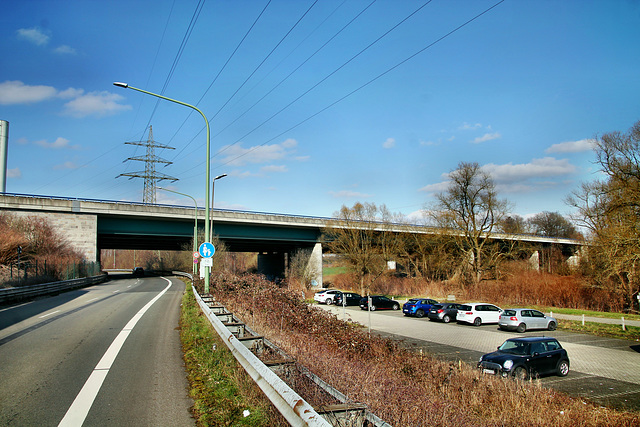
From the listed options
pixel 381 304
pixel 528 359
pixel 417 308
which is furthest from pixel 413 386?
pixel 381 304

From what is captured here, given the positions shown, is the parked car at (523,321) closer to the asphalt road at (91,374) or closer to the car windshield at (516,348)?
the car windshield at (516,348)

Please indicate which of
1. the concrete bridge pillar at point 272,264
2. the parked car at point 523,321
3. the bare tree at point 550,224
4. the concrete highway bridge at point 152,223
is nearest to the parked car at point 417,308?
the parked car at point 523,321

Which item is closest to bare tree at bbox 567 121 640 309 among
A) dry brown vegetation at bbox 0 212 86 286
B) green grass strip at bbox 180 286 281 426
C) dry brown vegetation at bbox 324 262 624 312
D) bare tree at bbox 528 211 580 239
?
dry brown vegetation at bbox 324 262 624 312

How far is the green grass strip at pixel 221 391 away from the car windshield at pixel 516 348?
8857 mm

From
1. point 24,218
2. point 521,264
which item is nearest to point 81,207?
point 24,218

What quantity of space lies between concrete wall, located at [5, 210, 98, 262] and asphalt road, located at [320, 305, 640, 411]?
3115 cm

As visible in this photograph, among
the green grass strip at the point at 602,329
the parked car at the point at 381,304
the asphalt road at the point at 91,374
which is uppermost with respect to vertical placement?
the asphalt road at the point at 91,374

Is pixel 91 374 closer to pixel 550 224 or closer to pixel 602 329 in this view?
pixel 602 329

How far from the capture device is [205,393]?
668 cm

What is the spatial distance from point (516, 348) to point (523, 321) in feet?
39.2

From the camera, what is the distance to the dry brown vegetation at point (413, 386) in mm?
5266

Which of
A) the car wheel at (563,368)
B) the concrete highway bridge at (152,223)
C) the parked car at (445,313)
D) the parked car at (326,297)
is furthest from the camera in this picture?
the concrete highway bridge at (152,223)

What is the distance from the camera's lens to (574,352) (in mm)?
17359

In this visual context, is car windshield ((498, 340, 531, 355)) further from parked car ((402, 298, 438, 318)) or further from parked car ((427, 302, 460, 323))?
parked car ((402, 298, 438, 318))
